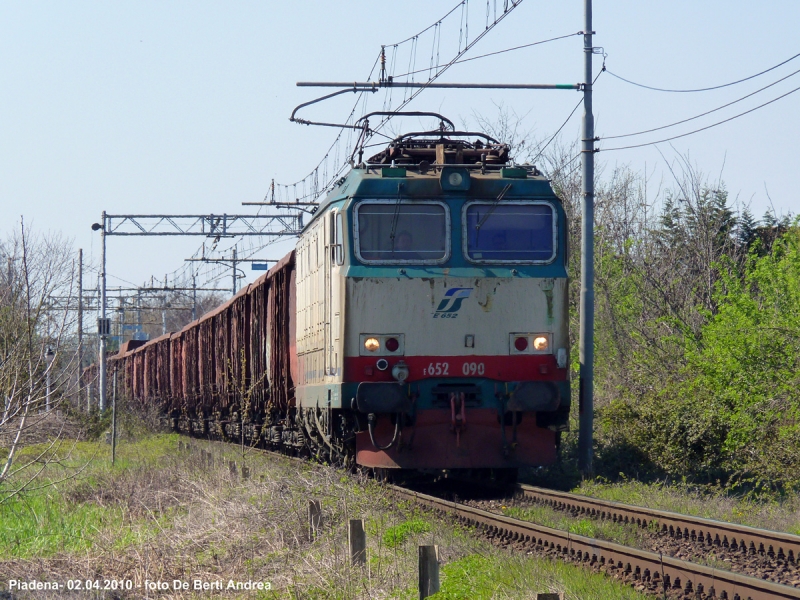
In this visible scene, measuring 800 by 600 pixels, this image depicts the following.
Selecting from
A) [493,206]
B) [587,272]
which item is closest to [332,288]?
[493,206]

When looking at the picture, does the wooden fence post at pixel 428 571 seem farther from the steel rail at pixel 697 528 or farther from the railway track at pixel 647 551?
the steel rail at pixel 697 528

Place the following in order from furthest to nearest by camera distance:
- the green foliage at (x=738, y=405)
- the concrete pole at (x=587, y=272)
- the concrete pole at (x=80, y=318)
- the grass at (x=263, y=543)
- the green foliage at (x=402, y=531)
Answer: the concrete pole at (x=587, y=272) < the green foliage at (x=738, y=405) < the concrete pole at (x=80, y=318) < the green foliage at (x=402, y=531) < the grass at (x=263, y=543)

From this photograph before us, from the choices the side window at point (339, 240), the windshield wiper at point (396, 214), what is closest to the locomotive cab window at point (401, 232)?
the windshield wiper at point (396, 214)

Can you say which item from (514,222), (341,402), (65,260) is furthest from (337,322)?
(65,260)

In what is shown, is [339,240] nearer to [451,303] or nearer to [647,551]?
[451,303]

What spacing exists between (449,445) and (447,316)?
140 centimetres

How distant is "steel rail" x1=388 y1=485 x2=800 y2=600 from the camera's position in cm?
571

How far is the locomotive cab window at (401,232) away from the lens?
11000 mm

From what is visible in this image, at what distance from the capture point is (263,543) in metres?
8.41

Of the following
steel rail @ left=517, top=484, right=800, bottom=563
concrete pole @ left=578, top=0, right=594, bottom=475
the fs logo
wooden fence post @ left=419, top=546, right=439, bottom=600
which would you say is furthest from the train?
wooden fence post @ left=419, top=546, right=439, bottom=600

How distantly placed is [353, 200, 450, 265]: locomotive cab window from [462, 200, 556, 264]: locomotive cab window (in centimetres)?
32

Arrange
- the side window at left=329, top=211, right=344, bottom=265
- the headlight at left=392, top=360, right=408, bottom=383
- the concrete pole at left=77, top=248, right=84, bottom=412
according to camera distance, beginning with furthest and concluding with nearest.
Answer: the side window at left=329, top=211, right=344, bottom=265
the headlight at left=392, top=360, right=408, bottom=383
the concrete pole at left=77, top=248, right=84, bottom=412

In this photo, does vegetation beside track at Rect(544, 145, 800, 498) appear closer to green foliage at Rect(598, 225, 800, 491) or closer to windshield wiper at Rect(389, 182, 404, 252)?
green foliage at Rect(598, 225, 800, 491)

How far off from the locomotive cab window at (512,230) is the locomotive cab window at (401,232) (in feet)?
1.04
